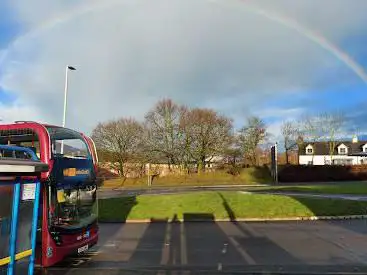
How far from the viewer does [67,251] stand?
11.1 metres

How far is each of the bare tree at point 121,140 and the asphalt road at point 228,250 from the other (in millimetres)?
48065

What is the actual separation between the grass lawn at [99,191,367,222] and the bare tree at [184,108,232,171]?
3845 centimetres

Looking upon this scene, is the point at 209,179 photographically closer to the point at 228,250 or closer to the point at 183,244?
the point at 183,244

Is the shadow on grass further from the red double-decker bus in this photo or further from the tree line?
the tree line

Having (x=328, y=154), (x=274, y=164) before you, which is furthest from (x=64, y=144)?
(x=328, y=154)

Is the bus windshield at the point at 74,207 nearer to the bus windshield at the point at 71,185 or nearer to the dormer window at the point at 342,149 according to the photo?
the bus windshield at the point at 71,185

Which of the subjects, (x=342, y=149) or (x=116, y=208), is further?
(x=342, y=149)

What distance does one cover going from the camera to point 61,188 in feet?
36.5

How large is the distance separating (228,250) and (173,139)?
51.5 metres

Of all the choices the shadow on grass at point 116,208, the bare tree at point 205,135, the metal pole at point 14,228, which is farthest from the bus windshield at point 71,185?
the bare tree at point 205,135

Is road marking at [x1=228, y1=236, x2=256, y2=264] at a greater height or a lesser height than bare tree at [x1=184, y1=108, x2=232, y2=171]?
lesser

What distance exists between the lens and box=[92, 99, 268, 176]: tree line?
6381cm

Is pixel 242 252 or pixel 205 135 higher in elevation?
pixel 205 135

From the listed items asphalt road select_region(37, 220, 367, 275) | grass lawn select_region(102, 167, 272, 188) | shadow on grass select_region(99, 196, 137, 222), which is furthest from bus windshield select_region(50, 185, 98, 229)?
grass lawn select_region(102, 167, 272, 188)
